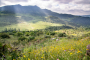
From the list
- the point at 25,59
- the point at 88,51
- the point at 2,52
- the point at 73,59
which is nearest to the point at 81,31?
the point at 88,51

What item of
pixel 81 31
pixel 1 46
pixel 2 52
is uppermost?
pixel 1 46

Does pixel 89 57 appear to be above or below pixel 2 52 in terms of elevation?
below

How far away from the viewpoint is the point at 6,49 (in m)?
3.05

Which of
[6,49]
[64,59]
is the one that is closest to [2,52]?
[6,49]

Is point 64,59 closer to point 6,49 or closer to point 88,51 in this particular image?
point 88,51

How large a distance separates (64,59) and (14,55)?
2125 mm

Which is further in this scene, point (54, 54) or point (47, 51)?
point (47, 51)

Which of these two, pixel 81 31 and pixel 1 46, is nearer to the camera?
pixel 1 46

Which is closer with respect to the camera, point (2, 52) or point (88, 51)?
point (2, 52)

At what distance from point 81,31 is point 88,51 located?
22.7 ft

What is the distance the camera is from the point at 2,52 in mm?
2912

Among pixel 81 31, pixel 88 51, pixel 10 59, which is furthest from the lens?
pixel 81 31

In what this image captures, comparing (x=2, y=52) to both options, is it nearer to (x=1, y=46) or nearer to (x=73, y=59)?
(x=1, y=46)

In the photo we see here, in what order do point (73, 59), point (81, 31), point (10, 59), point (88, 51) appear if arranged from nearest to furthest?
point (10, 59) < point (73, 59) < point (88, 51) < point (81, 31)
